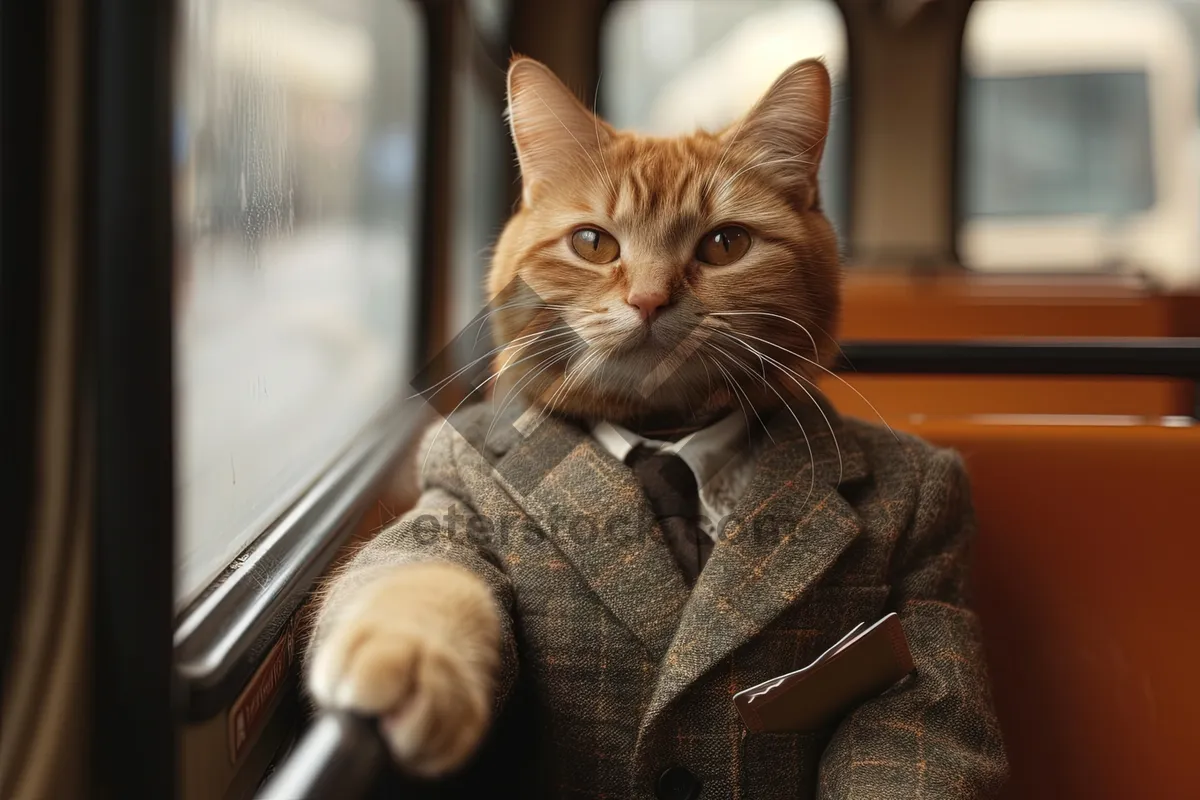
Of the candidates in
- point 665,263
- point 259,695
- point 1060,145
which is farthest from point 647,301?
point 1060,145

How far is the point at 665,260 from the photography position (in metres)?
0.89

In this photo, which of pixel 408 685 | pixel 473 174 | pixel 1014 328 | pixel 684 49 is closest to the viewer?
pixel 408 685

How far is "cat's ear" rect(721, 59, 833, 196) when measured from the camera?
3.09 feet

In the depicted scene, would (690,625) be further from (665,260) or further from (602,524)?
(665,260)

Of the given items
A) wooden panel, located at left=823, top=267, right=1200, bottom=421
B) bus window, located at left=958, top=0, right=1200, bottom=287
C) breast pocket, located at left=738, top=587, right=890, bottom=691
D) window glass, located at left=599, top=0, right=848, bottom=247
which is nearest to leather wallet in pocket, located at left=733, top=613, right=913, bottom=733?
breast pocket, located at left=738, top=587, right=890, bottom=691

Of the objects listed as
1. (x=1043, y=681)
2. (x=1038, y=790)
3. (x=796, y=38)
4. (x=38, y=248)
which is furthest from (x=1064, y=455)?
(x=796, y=38)

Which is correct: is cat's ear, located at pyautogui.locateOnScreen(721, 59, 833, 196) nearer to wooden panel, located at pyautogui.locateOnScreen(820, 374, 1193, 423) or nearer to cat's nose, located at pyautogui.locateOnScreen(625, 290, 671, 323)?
cat's nose, located at pyautogui.locateOnScreen(625, 290, 671, 323)

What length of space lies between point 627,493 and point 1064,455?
25.3 inches

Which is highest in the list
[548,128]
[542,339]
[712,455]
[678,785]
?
[548,128]

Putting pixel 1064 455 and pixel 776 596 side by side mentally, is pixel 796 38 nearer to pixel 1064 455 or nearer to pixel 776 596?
pixel 1064 455

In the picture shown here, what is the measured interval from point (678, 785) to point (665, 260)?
1.43ft

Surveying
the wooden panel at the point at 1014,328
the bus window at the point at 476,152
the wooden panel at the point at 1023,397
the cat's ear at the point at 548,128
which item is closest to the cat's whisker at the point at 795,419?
the cat's ear at the point at 548,128

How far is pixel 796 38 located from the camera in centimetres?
426

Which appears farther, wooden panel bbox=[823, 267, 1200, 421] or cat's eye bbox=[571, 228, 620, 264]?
wooden panel bbox=[823, 267, 1200, 421]
